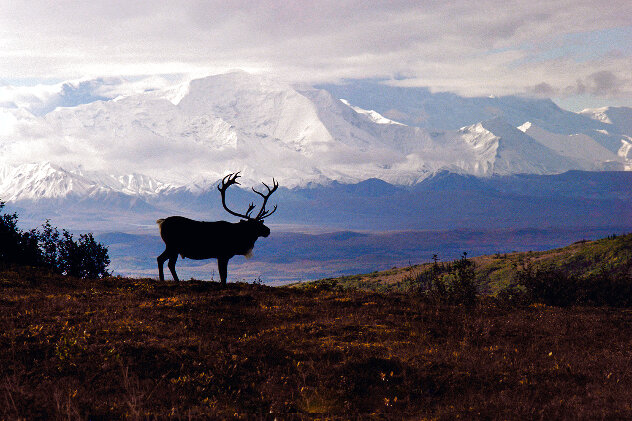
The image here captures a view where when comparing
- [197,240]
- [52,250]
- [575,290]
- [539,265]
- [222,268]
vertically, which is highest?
[197,240]

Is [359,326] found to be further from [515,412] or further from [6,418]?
[6,418]

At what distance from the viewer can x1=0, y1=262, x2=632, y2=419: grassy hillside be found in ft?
37.4

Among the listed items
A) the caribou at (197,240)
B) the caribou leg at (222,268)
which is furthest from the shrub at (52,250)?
the caribou leg at (222,268)

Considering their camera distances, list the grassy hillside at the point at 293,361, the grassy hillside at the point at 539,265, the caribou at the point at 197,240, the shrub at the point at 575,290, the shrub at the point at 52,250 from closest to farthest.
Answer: the grassy hillside at the point at 293,361 → the caribou at the point at 197,240 → the shrub at the point at 575,290 → the shrub at the point at 52,250 → the grassy hillside at the point at 539,265

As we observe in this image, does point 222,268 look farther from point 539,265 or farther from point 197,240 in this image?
point 539,265

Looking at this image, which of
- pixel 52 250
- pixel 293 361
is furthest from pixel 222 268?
pixel 52 250

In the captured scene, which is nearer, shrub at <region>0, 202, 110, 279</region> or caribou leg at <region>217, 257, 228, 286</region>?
caribou leg at <region>217, 257, 228, 286</region>

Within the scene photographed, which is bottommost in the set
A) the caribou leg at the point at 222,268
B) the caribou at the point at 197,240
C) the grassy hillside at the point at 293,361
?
the grassy hillside at the point at 293,361

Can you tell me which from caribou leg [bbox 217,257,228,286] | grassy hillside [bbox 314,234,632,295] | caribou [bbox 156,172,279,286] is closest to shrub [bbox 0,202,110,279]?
caribou [bbox 156,172,279,286]

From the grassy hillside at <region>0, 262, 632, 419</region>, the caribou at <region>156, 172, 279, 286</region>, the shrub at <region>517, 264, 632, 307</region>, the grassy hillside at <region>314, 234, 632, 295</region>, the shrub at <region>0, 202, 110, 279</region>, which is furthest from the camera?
the grassy hillside at <region>314, 234, 632, 295</region>

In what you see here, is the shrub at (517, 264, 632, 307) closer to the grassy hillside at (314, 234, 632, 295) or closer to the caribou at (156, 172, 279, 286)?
the caribou at (156, 172, 279, 286)

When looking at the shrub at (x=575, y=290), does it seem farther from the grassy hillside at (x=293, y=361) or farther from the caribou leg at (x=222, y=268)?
the caribou leg at (x=222, y=268)

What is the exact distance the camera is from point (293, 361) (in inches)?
539

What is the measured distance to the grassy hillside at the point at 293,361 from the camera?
11406 mm
